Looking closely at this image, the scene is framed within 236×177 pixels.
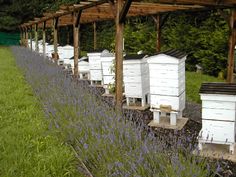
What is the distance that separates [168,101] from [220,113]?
1620 millimetres

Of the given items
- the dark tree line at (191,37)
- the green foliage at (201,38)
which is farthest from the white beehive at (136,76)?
the green foliage at (201,38)

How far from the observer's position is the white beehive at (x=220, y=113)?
5.43 metres

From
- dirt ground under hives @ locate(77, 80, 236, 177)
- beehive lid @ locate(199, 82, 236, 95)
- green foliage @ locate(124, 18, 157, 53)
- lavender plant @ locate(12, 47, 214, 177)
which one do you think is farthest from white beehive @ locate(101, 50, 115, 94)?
green foliage @ locate(124, 18, 157, 53)

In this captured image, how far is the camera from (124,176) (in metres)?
3.64

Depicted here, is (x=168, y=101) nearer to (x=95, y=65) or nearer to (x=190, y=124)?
(x=190, y=124)

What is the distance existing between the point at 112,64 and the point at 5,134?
5.01 metres

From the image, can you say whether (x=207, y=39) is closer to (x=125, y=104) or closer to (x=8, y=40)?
(x=125, y=104)

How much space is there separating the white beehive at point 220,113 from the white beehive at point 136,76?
9.47 feet

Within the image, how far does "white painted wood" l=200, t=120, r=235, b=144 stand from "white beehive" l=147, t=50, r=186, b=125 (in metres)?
1.34

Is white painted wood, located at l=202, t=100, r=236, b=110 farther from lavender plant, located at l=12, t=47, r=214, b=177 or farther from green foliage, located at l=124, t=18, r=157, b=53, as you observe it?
green foliage, located at l=124, t=18, r=157, b=53

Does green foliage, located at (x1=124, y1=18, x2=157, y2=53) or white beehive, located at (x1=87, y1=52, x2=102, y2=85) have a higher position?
green foliage, located at (x1=124, y1=18, x2=157, y2=53)

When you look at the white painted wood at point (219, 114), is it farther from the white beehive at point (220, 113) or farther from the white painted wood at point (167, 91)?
the white painted wood at point (167, 91)

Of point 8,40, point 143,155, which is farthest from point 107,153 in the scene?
point 8,40

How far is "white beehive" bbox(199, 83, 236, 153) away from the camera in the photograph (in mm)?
5434
